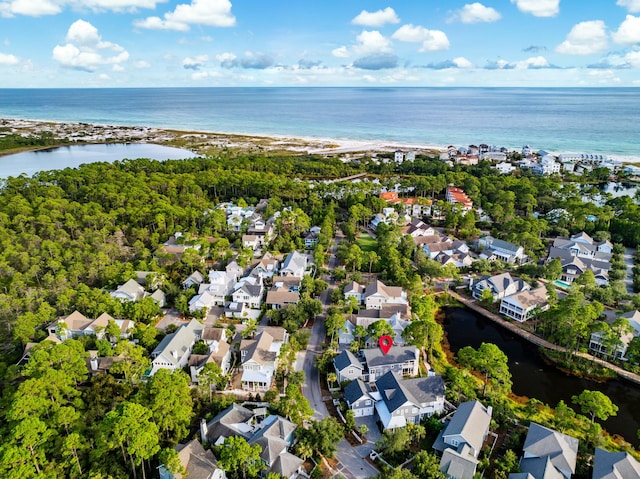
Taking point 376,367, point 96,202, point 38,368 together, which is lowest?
point 376,367

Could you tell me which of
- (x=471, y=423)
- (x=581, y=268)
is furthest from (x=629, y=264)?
(x=471, y=423)

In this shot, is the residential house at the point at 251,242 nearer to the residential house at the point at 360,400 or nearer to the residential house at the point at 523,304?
the residential house at the point at 360,400

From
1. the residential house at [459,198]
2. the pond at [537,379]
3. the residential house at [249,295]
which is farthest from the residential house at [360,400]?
the residential house at [459,198]

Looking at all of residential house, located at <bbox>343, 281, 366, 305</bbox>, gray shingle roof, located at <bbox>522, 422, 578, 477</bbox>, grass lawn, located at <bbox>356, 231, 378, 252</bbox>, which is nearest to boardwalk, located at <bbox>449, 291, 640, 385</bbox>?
residential house, located at <bbox>343, 281, 366, 305</bbox>

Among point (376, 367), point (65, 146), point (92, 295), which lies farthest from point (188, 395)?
point (65, 146)

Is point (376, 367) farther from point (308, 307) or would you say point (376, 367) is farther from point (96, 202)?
point (96, 202)
